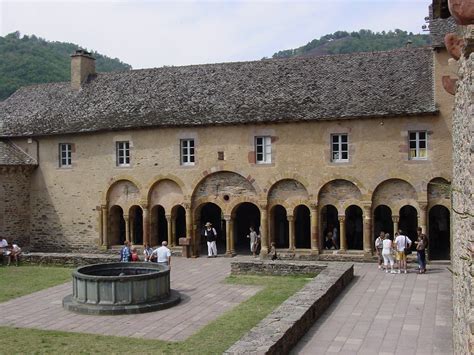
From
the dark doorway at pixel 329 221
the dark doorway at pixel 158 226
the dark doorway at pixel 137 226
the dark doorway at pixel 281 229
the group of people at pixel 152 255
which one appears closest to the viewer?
the group of people at pixel 152 255

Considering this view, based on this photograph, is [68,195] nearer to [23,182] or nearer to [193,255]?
[23,182]

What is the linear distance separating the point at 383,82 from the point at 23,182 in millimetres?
17965

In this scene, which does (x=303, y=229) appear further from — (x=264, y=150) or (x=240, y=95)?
(x=240, y=95)

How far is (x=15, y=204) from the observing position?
28828 mm

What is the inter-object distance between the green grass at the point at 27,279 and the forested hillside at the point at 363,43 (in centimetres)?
4509

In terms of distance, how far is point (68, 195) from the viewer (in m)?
29.0

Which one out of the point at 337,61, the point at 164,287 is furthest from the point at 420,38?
the point at 164,287

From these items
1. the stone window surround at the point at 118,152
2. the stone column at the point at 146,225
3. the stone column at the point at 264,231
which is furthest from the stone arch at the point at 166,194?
the stone column at the point at 264,231

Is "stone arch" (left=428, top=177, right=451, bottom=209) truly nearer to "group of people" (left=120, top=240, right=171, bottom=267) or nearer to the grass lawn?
the grass lawn

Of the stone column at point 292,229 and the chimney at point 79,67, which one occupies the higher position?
the chimney at point 79,67

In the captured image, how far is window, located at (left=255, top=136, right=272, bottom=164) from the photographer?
2560cm

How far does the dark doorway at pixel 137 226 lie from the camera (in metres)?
28.3

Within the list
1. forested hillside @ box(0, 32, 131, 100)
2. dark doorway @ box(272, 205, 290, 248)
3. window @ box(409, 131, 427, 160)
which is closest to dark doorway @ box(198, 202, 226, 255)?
dark doorway @ box(272, 205, 290, 248)

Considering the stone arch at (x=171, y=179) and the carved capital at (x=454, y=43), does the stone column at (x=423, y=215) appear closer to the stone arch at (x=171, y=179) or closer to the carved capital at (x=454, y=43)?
the stone arch at (x=171, y=179)
